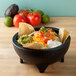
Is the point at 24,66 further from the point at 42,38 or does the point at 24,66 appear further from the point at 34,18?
the point at 34,18

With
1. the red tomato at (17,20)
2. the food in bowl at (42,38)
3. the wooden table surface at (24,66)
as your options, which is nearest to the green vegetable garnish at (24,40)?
the food in bowl at (42,38)

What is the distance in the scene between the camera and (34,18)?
1.38 metres

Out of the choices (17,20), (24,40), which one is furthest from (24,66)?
(17,20)

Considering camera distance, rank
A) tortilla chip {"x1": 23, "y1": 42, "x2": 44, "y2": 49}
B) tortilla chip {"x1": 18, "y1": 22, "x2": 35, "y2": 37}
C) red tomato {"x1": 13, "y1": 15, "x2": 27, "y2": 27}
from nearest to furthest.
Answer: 1. tortilla chip {"x1": 23, "y1": 42, "x2": 44, "y2": 49}
2. tortilla chip {"x1": 18, "y1": 22, "x2": 35, "y2": 37}
3. red tomato {"x1": 13, "y1": 15, "x2": 27, "y2": 27}

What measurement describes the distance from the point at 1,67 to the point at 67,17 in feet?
3.12

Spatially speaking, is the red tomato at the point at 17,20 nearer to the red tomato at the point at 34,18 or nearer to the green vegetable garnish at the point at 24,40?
the red tomato at the point at 34,18

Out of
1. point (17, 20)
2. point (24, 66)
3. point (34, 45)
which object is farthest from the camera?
point (17, 20)

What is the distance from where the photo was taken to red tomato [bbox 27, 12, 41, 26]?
1.38 meters

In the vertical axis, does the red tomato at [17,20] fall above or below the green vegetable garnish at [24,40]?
below

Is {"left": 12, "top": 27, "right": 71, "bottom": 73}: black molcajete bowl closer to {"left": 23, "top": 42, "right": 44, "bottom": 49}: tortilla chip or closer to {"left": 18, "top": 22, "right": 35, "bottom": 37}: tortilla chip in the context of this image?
{"left": 23, "top": 42, "right": 44, "bottom": 49}: tortilla chip

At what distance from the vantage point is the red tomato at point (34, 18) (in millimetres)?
1377

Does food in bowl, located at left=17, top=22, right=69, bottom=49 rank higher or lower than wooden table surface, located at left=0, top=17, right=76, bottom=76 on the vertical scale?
higher

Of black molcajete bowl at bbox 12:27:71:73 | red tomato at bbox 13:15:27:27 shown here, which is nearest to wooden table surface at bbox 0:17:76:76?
black molcajete bowl at bbox 12:27:71:73

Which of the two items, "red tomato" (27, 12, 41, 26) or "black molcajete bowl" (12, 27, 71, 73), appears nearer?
"black molcajete bowl" (12, 27, 71, 73)
